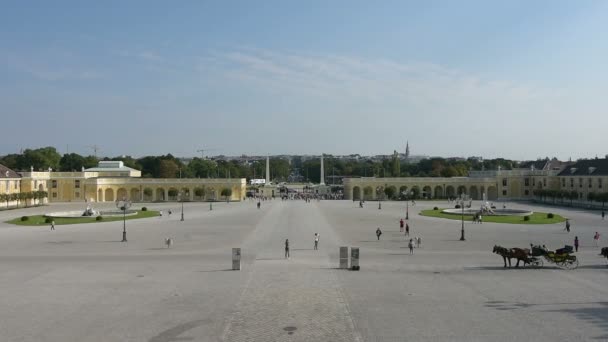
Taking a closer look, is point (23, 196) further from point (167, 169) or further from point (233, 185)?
point (167, 169)

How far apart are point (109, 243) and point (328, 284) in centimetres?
2084

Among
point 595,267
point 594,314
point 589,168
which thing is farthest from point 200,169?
point 594,314

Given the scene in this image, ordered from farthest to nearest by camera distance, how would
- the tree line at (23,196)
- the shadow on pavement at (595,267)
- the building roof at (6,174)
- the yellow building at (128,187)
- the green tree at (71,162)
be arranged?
the green tree at (71,162) → the yellow building at (128,187) → the building roof at (6,174) → the tree line at (23,196) → the shadow on pavement at (595,267)

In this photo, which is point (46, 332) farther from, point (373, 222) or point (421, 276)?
point (373, 222)

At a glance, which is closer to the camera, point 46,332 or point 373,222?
point 46,332

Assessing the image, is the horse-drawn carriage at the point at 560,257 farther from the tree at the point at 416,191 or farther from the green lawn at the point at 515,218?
the tree at the point at 416,191

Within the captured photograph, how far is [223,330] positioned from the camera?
15414mm

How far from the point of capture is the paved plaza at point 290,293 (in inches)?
607

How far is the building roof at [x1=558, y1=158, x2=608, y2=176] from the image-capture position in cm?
8400

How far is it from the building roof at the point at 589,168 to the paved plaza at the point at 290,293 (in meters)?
55.6

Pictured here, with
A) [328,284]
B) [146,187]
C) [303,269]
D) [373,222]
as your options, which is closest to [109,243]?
[303,269]

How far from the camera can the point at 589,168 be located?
8581 centimetres

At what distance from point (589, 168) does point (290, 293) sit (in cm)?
8247

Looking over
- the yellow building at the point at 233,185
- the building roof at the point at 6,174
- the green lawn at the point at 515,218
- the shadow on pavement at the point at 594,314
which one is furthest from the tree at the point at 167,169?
the shadow on pavement at the point at 594,314
